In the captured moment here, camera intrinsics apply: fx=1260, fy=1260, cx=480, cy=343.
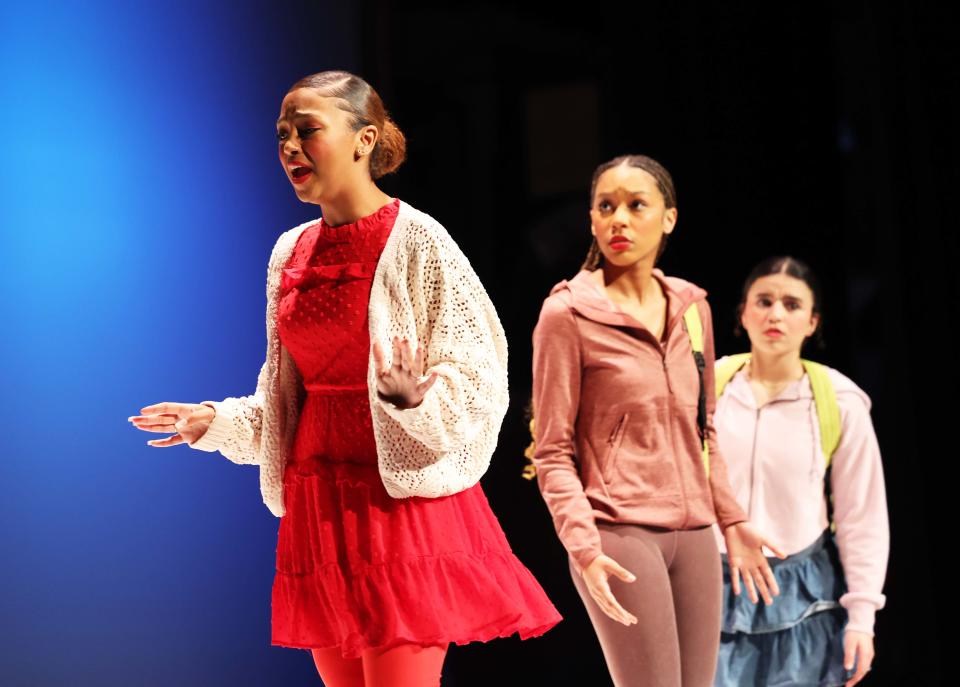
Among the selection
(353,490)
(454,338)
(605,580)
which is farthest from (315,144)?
(605,580)

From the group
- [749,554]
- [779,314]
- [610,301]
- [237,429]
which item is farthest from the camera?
[779,314]

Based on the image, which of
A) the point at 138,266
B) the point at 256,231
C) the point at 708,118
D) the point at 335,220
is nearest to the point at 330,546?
the point at 335,220

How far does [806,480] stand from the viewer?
3738 mm

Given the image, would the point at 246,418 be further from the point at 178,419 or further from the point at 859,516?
the point at 859,516

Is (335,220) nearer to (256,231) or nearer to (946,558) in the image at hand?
(256,231)

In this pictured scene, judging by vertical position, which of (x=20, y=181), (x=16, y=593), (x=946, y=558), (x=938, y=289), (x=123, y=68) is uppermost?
(x=123, y=68)

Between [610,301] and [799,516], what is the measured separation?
1.00m

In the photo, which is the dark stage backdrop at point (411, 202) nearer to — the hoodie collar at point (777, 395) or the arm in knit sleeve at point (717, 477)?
the hoodie collar at point (777, 395)

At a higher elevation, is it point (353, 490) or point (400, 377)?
point (400, 377)

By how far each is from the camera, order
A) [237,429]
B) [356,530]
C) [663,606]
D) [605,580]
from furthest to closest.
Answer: [663,606], [605,580], [237,429], [356,530]

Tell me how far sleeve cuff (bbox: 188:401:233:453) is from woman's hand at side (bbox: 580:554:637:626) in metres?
0.92

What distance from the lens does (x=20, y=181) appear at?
3.06 m

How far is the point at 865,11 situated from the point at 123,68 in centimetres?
281

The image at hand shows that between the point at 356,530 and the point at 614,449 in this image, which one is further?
the point at 614,449
